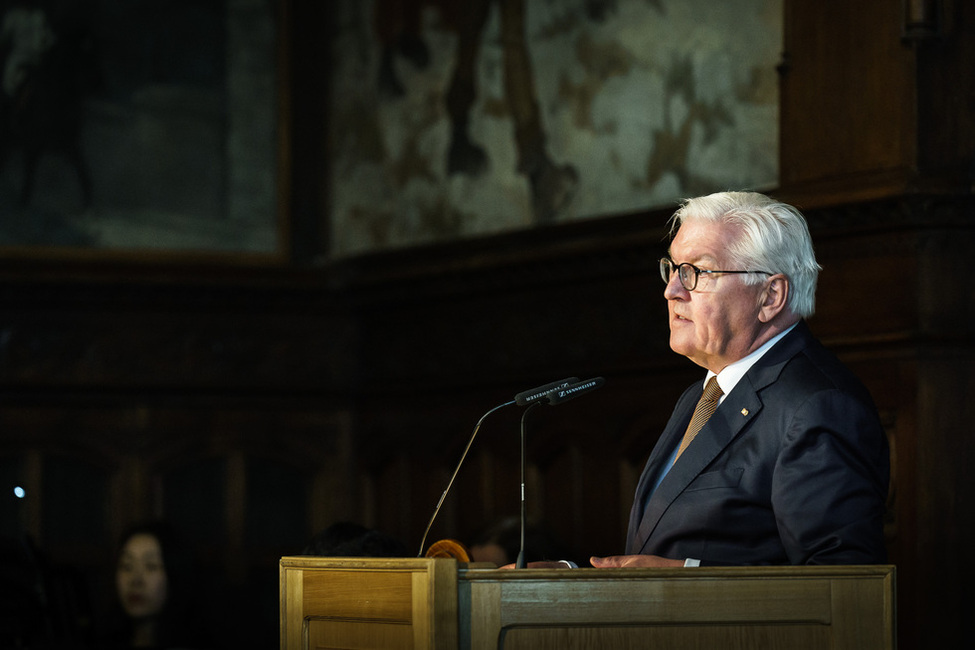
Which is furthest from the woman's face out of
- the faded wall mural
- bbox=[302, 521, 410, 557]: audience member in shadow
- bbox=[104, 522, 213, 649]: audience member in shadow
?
the faded wall mural

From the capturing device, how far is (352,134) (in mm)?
8523

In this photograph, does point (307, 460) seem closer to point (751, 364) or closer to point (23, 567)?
point (23, 567)

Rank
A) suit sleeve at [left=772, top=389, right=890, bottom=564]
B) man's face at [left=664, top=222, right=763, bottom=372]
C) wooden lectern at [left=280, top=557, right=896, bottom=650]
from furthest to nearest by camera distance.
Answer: man's face at [left=664, top=222, right=763, bottom=372] → suit sleeve at [left=772, top=389, right=890, bottom=564] → wooden lectern at [left=280, top=557, right=896, bottom=650]

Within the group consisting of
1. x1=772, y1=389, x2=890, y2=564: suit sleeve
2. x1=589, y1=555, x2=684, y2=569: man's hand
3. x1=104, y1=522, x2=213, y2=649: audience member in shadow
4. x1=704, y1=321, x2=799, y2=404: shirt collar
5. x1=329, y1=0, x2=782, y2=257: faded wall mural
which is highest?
x1=329, y1=0, x2=782, y2=257: faded wall mural

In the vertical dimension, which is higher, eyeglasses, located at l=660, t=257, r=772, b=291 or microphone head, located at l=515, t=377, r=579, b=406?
eyeglasses, located at l=660, t=257, r=772, b=291

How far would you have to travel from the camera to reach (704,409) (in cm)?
360

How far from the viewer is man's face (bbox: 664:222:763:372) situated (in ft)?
11.3

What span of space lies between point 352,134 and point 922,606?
180 inches

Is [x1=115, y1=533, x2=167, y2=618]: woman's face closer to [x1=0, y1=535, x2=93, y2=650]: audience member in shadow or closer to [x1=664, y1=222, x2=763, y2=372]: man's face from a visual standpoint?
[x1=0, y1=535, x2=93, y2=650]: audience member in shadow

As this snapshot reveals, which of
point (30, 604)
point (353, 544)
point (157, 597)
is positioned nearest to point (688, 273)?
point (353, 544)

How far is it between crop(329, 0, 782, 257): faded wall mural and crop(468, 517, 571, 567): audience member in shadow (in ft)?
6.46

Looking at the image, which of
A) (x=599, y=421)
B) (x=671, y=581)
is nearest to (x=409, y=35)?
(x=599, y=421)

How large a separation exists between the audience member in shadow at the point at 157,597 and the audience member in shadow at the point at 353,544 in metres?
2.11

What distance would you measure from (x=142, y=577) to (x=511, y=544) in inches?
84.7
